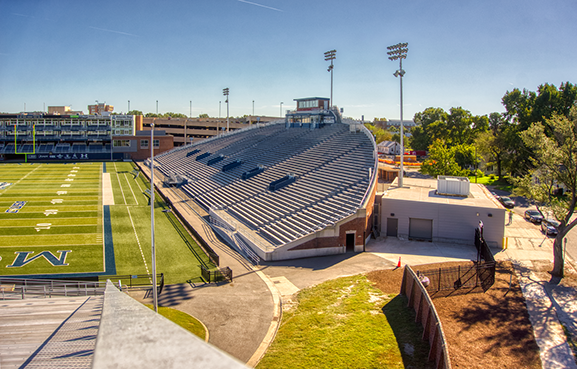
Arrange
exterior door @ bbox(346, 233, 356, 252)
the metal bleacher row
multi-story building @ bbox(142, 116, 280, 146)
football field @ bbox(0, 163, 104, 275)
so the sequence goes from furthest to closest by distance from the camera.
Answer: multi-story building @ bbox(142, 116, 280, 146), the metal bleacher row, exterior door @ bbox(346, 233, 356, 252), football field @ bbox(0, 163, 104, 275)

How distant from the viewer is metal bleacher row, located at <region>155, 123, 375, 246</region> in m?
27.1

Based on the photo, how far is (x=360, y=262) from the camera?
75.6ft

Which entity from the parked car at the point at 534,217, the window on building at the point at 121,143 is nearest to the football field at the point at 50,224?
the window on building at the point at 121,143

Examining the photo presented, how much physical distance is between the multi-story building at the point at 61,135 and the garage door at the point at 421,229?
2642 inches

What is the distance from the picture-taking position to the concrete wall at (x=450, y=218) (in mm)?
26188

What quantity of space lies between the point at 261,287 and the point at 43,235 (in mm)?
19053

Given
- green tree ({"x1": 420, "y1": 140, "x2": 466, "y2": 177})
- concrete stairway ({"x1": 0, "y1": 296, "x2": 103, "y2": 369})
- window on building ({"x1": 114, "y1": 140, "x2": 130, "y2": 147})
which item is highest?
window on building ({"x1": 114, "y1": 140, "x2": 130, "y2": 147})

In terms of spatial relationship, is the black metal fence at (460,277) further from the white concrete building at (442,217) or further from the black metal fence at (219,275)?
the black metal fence at (219,275)

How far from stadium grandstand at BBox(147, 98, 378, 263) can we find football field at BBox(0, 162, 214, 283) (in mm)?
3937

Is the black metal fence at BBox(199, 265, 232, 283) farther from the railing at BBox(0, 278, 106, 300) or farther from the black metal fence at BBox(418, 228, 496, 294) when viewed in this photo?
the black metal fence at BBox(418, 228, 496, 294)

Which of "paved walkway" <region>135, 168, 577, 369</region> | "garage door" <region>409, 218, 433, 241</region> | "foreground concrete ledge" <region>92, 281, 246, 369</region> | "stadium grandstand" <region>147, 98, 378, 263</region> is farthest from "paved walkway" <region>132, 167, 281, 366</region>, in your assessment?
"garage door" <region>409, 218, 433, 241</region>

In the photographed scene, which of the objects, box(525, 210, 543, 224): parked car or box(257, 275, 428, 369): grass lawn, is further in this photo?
box(525, 210, 543, 224): parked car

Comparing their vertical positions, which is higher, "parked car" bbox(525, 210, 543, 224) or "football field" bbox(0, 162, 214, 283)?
"parked car" bbox(525, 210, 543, 224)

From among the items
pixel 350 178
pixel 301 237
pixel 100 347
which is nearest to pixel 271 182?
pixel 350 178
